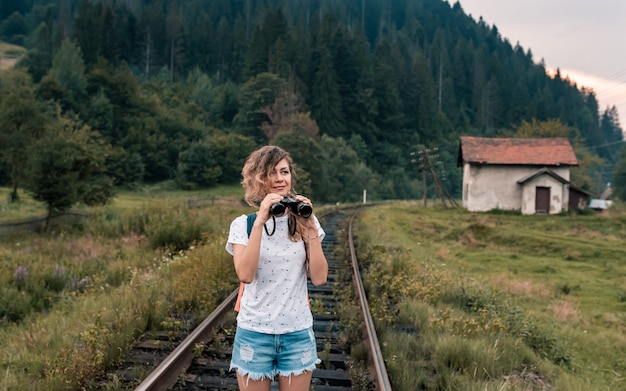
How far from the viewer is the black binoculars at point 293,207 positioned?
2.66 meters

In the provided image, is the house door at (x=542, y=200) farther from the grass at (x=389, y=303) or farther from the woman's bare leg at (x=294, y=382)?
the woman's bare leg at (x=294, y=382)

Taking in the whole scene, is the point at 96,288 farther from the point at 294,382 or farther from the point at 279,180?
the point at 279,180

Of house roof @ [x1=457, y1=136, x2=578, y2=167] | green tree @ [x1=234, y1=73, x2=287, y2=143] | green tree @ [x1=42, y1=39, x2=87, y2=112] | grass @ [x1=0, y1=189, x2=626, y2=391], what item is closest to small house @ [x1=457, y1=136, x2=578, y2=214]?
house roof @ [x1=457, y1=136, x2=578, y2=167]

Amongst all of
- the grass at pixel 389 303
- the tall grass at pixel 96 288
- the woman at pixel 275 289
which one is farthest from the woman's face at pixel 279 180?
the tall grass at pixel 96 288

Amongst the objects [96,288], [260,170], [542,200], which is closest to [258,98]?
[542,200]

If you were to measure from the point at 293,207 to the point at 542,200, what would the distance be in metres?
36.8

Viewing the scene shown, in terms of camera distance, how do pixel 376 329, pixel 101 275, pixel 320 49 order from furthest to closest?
1. pixel 320 49
2. pixel 101 275
3. pixel 376 329

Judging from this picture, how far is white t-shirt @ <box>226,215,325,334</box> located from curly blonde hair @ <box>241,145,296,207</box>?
162mm

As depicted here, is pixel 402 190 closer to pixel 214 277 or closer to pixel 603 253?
pixel 603 253

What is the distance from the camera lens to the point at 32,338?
6492mm

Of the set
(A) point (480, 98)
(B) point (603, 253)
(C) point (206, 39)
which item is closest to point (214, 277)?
(B) point (603, 253)

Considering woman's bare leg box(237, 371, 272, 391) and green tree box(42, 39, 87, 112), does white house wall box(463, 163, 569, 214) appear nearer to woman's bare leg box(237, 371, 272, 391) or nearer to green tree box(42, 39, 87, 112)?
woman's bare leg box(237, 371, 272, 391)

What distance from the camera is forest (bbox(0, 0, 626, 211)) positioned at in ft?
145

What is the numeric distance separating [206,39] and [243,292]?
120 m
